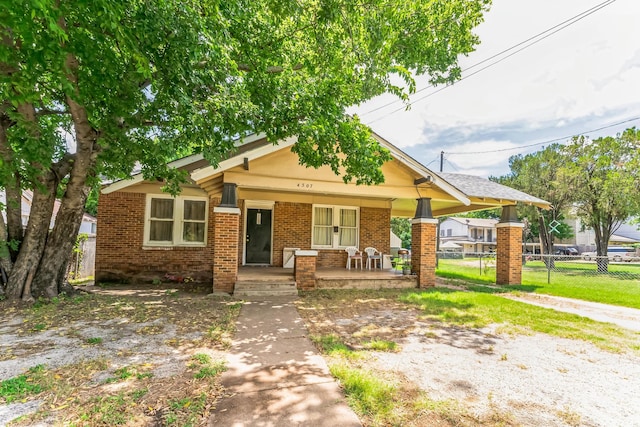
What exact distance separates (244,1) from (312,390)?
242 inches

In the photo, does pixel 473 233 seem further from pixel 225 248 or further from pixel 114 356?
pixel 114 356

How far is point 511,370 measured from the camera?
3.74 m

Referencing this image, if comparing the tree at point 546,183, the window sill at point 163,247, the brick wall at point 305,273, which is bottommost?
the brick wall at point 305,273

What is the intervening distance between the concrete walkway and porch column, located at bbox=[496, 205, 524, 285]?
29.5 feet

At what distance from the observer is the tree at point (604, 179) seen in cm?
1789

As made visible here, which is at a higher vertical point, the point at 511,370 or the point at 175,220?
the point at 175,220

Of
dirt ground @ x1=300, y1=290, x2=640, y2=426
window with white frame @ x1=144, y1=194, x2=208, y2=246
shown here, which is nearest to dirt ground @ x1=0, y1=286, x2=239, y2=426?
dirt ground @ x1=300, y1=290, x2=640, y2=426

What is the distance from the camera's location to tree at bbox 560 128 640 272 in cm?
1789

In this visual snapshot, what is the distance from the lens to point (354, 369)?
3605 millimetres

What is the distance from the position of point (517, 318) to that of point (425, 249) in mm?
3703

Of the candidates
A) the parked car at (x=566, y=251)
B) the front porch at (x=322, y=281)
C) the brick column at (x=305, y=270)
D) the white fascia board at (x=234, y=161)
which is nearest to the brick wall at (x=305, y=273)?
the brick column at (x=305, y=270)

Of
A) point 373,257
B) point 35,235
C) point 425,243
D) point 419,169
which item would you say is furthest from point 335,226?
point 35,235

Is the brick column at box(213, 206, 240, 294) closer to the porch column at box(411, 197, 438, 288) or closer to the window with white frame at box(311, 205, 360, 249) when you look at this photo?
the window with white frame at box(311, 205, 360, 249)

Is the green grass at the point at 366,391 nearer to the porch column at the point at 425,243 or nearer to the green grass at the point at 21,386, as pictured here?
the green grass at the point at 21,386
